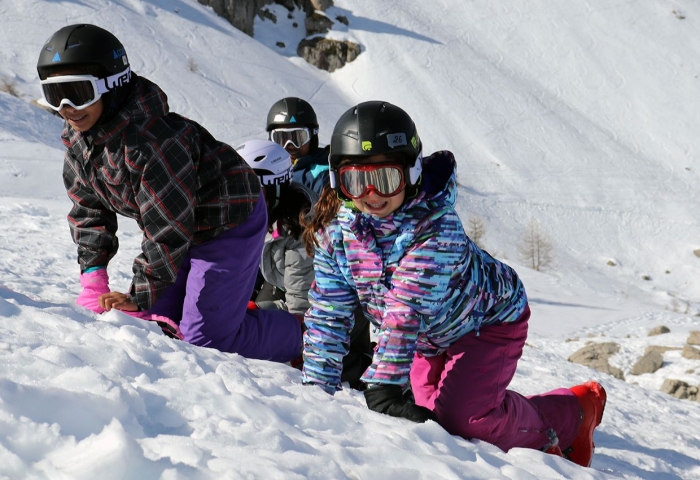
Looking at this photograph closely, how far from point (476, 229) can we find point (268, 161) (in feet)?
65.3

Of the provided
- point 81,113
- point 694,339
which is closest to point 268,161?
point 81,113

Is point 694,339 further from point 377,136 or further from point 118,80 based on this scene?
point 118,80

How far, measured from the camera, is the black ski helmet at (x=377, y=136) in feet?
9.53

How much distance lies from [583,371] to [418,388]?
138 inches

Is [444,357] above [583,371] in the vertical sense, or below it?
above

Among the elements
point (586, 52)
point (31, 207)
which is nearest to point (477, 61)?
point (586, 52)

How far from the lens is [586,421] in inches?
147

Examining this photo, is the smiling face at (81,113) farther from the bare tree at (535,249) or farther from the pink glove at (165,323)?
the bare tree at (535,249)

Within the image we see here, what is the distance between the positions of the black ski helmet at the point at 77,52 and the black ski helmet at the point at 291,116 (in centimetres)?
254

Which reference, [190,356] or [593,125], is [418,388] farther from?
[593,125]

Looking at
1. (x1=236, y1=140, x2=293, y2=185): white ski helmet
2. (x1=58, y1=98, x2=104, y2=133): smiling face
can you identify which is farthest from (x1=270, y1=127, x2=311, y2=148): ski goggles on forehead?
(x1=58, y1=98, x2=104, y2=133): smiling face

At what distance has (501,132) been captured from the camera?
3241cm

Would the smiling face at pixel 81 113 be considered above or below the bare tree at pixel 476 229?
above

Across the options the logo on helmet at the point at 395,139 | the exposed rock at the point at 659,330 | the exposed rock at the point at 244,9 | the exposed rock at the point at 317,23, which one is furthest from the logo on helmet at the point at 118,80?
the exposed rock at the point at 317,23
